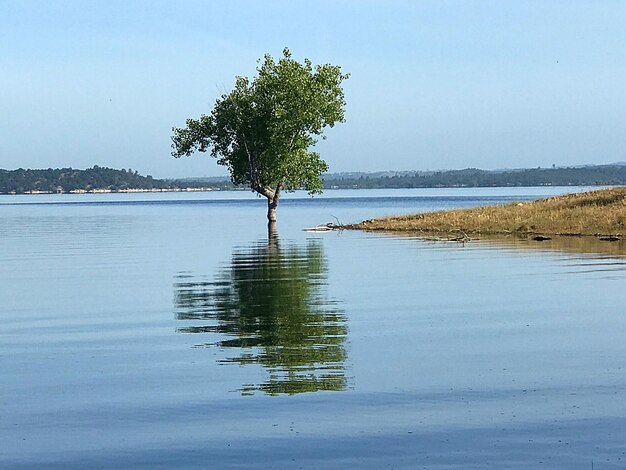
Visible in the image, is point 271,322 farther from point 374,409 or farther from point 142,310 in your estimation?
point 374,409

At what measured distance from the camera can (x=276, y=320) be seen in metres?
27.5

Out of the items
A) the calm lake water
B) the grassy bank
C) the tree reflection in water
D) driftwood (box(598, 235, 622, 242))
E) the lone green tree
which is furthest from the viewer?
the lone green tree

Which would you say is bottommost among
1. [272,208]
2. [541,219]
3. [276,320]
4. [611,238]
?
[611,238]

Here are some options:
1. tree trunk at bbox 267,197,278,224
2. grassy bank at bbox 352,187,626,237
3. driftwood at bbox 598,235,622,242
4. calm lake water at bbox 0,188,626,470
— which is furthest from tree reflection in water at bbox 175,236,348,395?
tree trunk at bbox 267,197,278,224

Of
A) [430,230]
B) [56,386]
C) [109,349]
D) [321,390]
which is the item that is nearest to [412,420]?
[321,390]

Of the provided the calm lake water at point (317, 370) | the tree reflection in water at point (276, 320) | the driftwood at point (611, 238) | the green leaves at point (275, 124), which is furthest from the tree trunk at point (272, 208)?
the calm lake water at point (317, 370)

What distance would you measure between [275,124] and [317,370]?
70.1m

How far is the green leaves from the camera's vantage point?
89.8 meters

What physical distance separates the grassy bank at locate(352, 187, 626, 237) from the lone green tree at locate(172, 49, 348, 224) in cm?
1092

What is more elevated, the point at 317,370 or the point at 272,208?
the point at 272,208

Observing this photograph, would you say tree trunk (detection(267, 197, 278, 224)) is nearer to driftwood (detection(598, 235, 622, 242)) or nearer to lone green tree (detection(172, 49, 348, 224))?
lone green tree (detection(172, 49, 348, 224))

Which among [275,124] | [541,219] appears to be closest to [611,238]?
[541,219]

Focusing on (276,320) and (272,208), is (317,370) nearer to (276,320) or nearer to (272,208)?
(276,320)

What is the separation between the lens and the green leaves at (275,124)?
89.8 m
